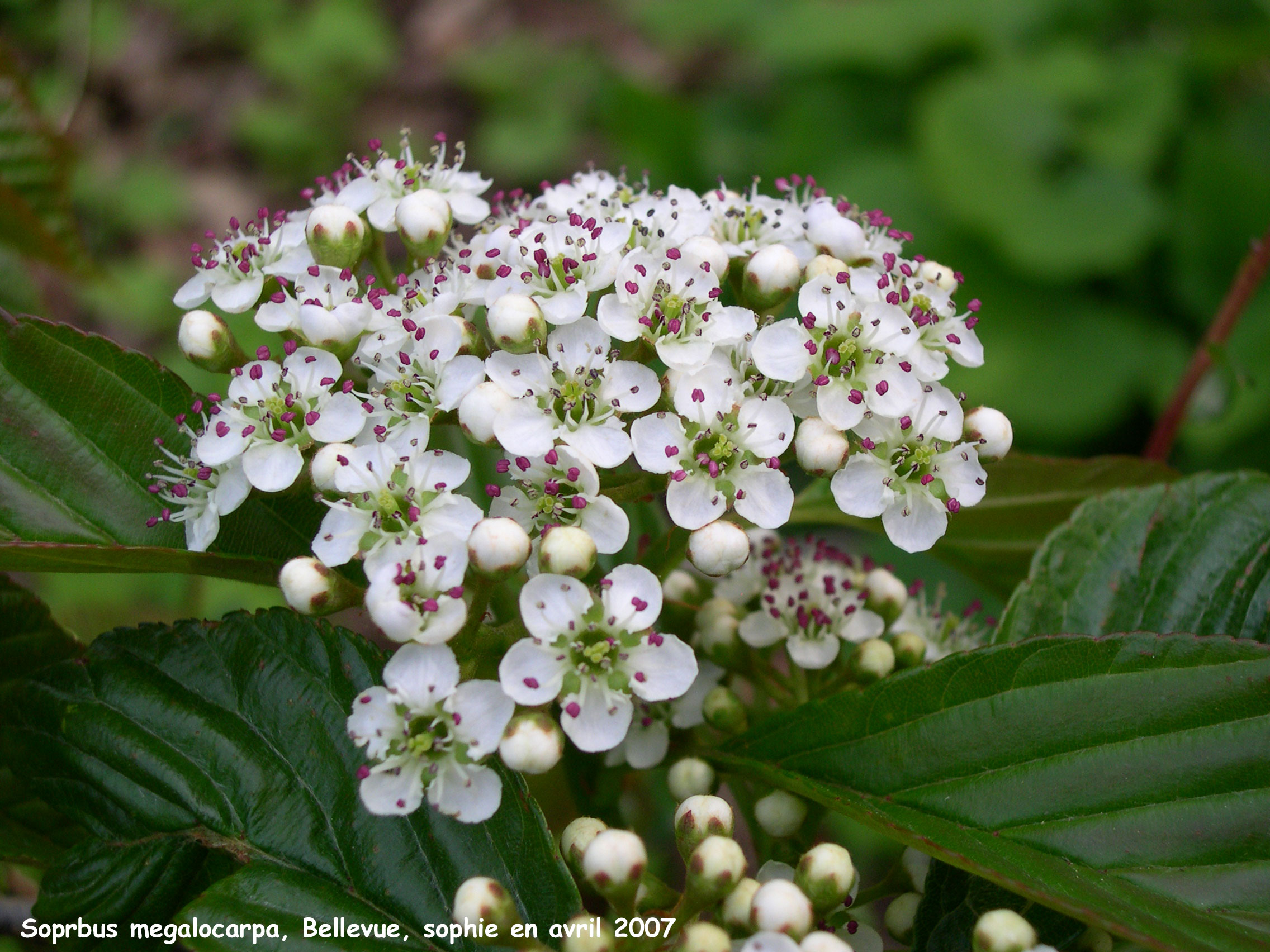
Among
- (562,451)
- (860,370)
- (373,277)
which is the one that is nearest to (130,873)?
(562,451)

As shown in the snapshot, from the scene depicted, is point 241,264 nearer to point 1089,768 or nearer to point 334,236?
point 334,236

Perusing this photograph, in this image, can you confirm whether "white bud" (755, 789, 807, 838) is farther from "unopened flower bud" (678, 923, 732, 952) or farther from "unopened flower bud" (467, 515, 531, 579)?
"unopened flower bud" (467, 515, 531, 579)

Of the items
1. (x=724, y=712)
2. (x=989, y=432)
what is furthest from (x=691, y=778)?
(x=989, y=432)

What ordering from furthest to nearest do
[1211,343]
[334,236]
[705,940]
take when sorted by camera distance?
[1211,343], [334,236], [705,940]

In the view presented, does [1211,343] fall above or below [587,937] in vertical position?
above

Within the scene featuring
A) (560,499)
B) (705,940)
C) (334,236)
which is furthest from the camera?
(334,236)

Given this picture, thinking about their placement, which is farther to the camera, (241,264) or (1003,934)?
(241,264)

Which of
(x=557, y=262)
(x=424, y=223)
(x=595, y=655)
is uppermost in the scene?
(x=424, y=223)
